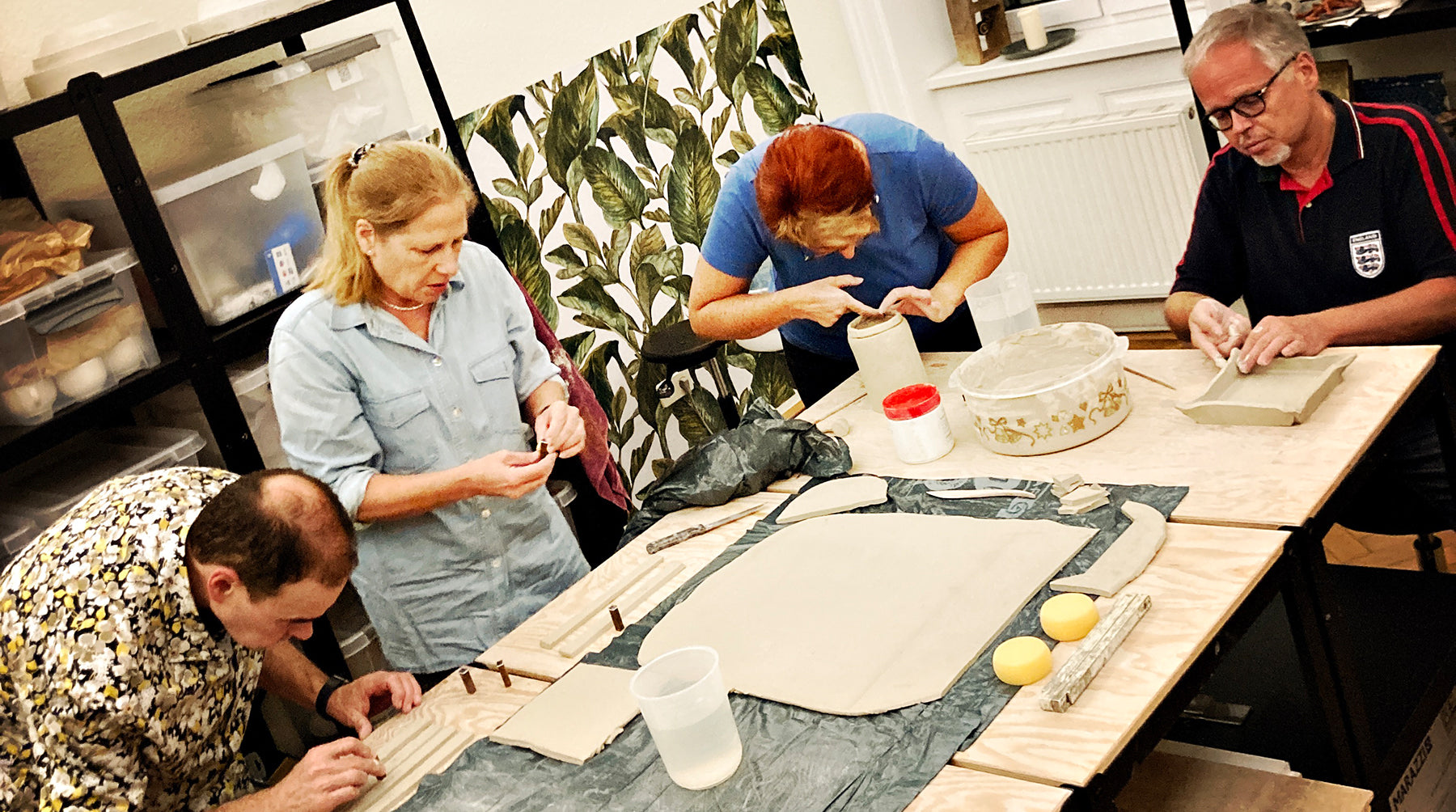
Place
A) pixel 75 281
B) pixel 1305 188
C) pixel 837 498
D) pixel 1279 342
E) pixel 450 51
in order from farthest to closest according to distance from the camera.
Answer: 1. pixel 450 51
2. pixel 75 281
3. pixel 1305 188
4. pixel 837 498
5. pixel 1279 342

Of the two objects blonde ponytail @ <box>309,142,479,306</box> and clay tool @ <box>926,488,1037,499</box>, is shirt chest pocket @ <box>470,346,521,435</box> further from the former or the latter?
clay tool @ <box>926,488,1037,499</box>

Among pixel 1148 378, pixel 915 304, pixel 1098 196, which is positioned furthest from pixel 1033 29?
pixel 1148 378

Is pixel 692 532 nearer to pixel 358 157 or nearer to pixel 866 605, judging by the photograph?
pixel 866 605

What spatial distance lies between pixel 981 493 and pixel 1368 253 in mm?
868

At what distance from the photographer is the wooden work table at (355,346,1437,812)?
1.45 meters

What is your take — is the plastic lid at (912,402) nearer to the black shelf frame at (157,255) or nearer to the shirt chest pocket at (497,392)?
the shirt chest pocket at (497,392)

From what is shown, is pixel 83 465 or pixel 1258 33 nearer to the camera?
pixel 1258 33

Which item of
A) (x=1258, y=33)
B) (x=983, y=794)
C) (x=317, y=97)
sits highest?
(x=317, y=97)

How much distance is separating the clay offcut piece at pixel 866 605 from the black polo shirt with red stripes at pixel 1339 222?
873 mm

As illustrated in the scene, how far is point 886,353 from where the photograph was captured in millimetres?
2439

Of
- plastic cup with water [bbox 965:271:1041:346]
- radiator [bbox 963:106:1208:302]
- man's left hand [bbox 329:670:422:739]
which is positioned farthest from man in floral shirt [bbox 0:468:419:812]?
radiator [bbox 963:106:1208:302]

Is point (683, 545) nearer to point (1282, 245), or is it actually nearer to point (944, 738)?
point (944, 738)

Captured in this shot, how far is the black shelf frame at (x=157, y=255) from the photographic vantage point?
238 centimetres

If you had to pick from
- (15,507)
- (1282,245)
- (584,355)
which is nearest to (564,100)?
(584,355)
